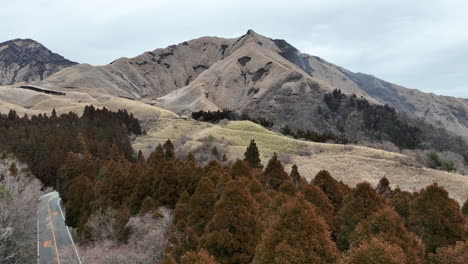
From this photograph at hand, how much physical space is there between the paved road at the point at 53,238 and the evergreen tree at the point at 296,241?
74.7ft

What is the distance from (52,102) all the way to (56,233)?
16480 centimetres

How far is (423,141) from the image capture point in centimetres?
17562

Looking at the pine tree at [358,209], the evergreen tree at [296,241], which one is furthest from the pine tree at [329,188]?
the evergreen tree at [296,241]

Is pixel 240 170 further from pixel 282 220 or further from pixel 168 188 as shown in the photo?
pixel 282 220

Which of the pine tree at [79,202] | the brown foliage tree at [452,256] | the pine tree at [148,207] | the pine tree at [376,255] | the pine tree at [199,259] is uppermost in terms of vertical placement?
the pine tree at [376,255]

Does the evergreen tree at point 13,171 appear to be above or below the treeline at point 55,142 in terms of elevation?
below

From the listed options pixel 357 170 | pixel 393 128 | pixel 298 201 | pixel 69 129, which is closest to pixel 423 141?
pixel 393 128

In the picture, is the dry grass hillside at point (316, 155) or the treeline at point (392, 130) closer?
the dry grass hillside at point (316, 155)

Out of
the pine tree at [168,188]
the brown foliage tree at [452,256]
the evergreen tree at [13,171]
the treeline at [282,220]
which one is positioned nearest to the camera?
the treeline at [282,220]

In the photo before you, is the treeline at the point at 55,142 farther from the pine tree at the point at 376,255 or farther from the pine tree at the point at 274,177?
the pine tree at the point at 376,255

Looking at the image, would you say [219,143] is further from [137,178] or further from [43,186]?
[137,178]

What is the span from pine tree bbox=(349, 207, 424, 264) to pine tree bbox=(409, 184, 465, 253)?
178 inches

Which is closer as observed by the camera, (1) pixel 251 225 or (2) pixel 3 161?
(1) pixel 251 225

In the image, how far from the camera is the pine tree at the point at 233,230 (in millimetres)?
18297
